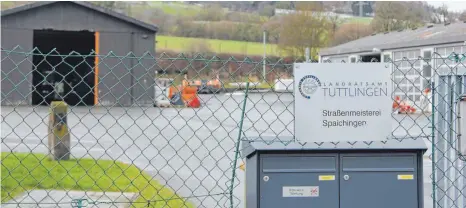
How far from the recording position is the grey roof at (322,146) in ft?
11.5

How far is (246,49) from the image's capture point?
48719mm

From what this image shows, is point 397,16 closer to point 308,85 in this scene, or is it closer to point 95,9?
point 95,9

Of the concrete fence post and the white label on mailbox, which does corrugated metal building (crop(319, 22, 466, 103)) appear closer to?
the concrete fence post

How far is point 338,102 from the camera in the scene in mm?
3469

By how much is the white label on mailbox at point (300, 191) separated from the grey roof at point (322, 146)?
22 centimetres

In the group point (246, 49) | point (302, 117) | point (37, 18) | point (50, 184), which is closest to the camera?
point (302, 117)

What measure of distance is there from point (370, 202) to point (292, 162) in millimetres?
531

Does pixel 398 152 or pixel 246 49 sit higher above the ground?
pixel 246 49

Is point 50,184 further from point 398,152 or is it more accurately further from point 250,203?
point 398,152

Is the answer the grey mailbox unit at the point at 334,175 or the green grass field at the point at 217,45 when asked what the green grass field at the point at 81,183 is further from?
the green grass field at the point at 217,45

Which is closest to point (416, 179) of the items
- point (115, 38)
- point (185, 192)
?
point (185, 192)

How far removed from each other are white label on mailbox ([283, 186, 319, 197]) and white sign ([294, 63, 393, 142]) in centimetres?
29

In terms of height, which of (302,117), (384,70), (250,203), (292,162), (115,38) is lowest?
(250,203)

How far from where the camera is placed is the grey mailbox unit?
351 cm
